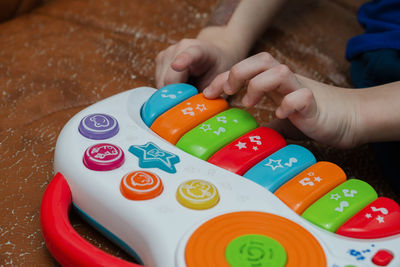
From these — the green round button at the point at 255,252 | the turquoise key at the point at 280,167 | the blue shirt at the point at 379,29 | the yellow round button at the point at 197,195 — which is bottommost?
the yellow round button at the point at 197,195

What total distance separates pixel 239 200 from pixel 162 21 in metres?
0.51

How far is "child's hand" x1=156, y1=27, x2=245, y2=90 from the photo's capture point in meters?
0.66

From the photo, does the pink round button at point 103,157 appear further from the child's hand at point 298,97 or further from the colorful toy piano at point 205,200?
the child's hand at point 298,97

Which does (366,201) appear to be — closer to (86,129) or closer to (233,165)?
(233,165)

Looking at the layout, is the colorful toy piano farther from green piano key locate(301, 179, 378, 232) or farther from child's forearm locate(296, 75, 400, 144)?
child's forearm locate(296, 75, 400, 144)

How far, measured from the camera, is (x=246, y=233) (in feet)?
1.38

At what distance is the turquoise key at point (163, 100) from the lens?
56 centimetres

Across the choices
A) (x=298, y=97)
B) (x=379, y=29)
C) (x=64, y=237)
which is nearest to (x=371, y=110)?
(x=298, y=97)

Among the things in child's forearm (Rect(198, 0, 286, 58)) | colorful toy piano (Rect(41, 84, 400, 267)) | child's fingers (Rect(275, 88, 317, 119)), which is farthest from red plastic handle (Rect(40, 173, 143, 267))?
child's forearm (Rect(198, 0, 286, 58))

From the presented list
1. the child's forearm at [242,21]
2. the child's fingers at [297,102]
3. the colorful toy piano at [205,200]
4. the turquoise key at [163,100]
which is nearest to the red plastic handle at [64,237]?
the colorful toy piano at [205,200]

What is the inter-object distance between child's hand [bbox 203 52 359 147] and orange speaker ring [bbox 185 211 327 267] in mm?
150

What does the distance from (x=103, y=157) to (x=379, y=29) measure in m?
0.50

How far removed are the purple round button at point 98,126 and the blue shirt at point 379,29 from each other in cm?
41

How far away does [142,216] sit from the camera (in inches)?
16.9
